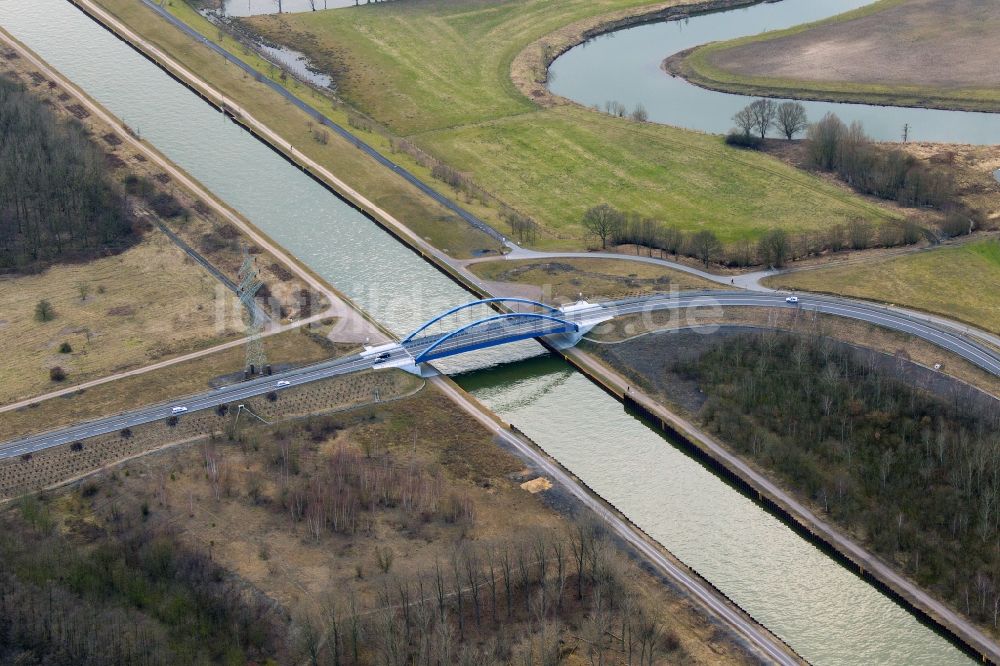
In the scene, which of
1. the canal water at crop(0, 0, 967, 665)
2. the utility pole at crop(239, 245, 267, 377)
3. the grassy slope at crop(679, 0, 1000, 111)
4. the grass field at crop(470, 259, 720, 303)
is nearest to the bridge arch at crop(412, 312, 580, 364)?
the canal water at crop(0, 0, 967, 665)

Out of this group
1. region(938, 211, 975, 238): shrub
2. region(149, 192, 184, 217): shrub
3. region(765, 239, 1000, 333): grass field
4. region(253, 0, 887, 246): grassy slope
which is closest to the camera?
region(765, 239, 1000, 333): grass field

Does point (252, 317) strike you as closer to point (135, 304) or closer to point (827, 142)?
point (135, 304)

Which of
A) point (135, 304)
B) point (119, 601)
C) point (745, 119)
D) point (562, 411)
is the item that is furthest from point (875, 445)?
point (745, 119)

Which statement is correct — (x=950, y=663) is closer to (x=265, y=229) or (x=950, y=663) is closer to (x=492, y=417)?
(x=492, y=417)

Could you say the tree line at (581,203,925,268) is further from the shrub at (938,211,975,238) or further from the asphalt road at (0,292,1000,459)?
the asphalt road at (0,292,1000,459)

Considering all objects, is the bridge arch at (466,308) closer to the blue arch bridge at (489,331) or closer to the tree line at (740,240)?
the blue arch bridge at (489,331)
